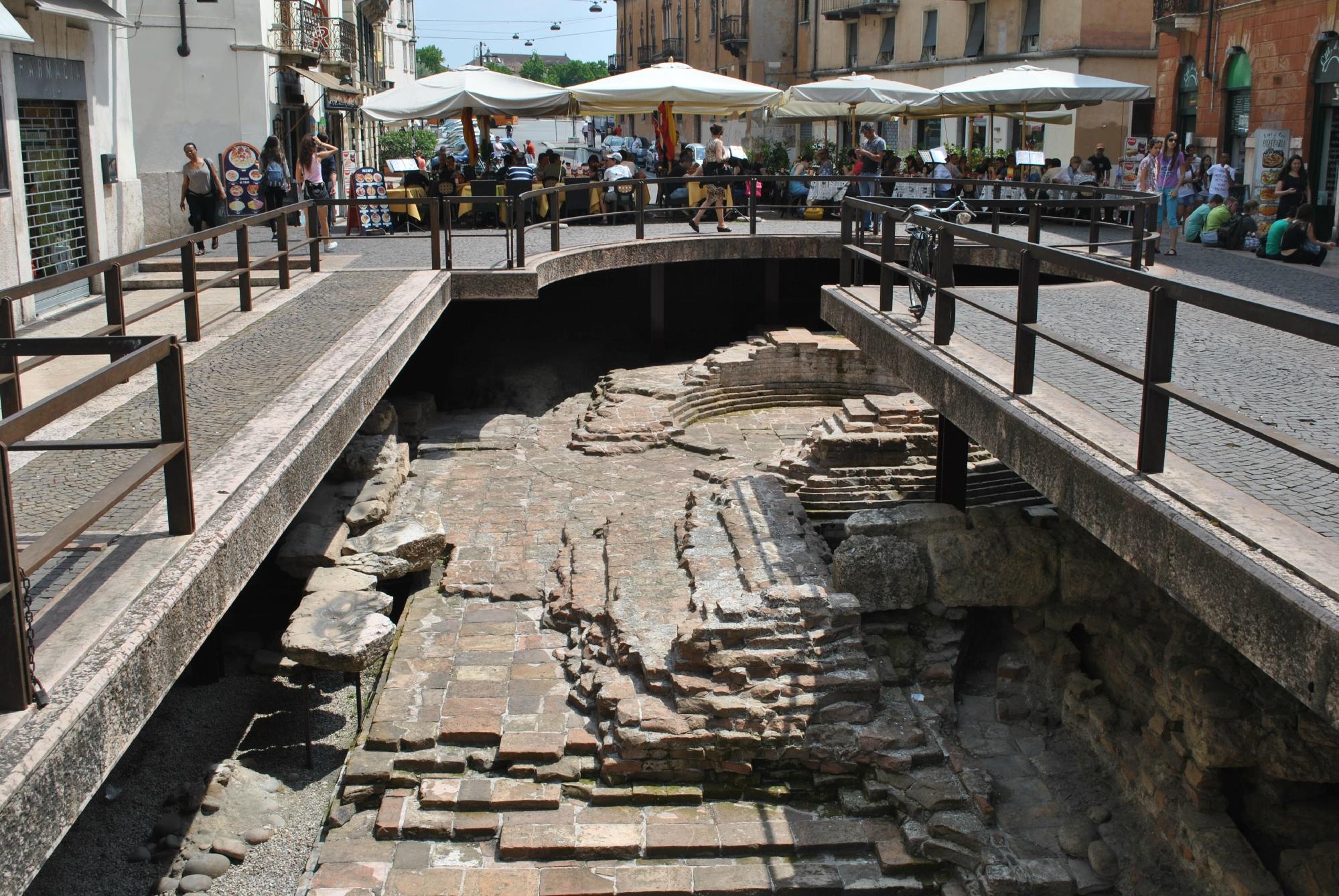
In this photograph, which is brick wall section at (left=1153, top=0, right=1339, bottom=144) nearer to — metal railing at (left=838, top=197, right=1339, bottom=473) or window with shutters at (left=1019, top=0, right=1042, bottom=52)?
window with shutters at (left=1019, top=0, right=1042, bottom=52)

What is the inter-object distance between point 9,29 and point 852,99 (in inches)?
543

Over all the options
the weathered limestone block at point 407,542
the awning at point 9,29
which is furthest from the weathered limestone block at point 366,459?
the awning at point 9,29

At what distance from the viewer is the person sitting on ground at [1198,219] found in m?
19.5

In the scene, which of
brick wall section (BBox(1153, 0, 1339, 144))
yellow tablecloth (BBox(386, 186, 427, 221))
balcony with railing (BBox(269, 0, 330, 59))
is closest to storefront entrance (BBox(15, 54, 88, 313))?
yellow tablecloth (BBox(386, 186, 427, 221))

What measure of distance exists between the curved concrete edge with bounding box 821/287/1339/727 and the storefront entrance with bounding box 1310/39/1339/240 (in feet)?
49.9

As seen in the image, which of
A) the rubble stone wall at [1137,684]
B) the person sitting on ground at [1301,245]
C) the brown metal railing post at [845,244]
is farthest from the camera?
the person sitting on ground at [1301,245]

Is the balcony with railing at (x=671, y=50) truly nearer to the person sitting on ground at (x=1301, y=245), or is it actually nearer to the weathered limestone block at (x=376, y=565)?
the person sitting on ground at (x=1301, y=245)

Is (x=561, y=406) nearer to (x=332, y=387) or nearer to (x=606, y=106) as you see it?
(x=606, y=106)

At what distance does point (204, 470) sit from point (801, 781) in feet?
12.8

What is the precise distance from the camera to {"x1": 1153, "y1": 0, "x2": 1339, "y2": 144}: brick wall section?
20922mm

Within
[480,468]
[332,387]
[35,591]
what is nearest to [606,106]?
[480,468]

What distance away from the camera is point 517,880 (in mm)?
7289

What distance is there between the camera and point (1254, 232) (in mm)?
18609

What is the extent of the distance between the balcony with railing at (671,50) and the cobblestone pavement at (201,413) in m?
52.8
